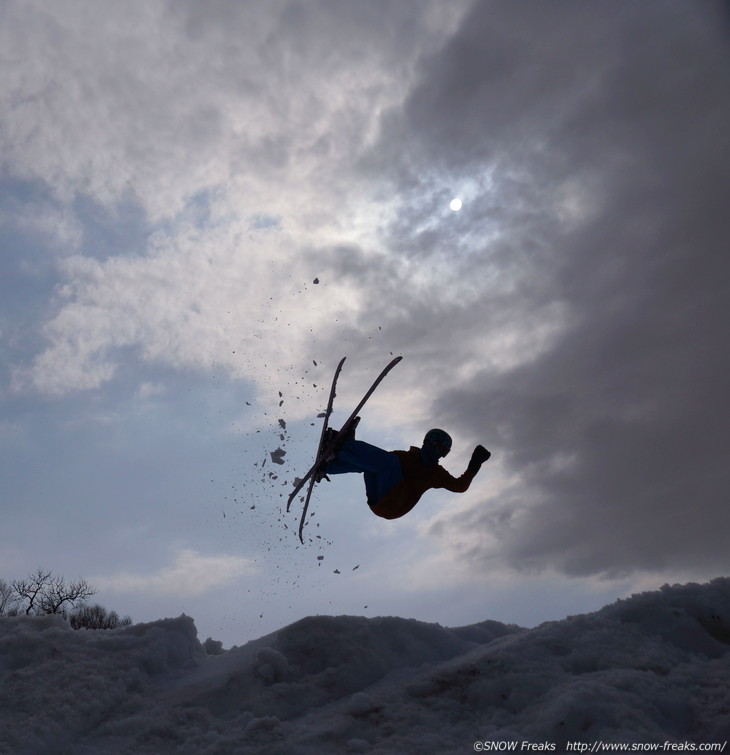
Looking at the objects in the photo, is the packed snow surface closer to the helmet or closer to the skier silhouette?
the skier silhouette

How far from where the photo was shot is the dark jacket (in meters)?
8.85

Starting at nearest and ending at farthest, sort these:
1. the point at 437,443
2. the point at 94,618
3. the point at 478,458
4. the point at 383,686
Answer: the point at 383,686 → the point at 437,443 → the point at 478,458 → the point at 94,618

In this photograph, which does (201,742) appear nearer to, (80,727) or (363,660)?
(80,727)

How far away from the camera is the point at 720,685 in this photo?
14.0 ft

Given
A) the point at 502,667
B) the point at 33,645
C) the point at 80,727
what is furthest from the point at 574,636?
the point at 33,645

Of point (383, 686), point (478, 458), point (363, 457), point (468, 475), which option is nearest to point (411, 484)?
point (363, 457)

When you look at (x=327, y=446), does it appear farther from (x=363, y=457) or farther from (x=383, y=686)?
(x=383, y=686)

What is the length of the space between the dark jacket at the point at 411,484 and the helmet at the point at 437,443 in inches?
7.8

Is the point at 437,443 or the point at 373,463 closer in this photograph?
the point at 373,463

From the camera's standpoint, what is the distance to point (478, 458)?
30.5ft

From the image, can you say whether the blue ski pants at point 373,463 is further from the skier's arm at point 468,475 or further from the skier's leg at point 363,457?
the skier's arm at point 468,475

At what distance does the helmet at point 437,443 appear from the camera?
8.82 meters

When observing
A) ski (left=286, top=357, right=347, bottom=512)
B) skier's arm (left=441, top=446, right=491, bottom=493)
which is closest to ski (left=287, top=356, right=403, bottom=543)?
ski (left=286, top=357, right=347, bottom=512)

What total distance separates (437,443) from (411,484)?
0.71 meters
